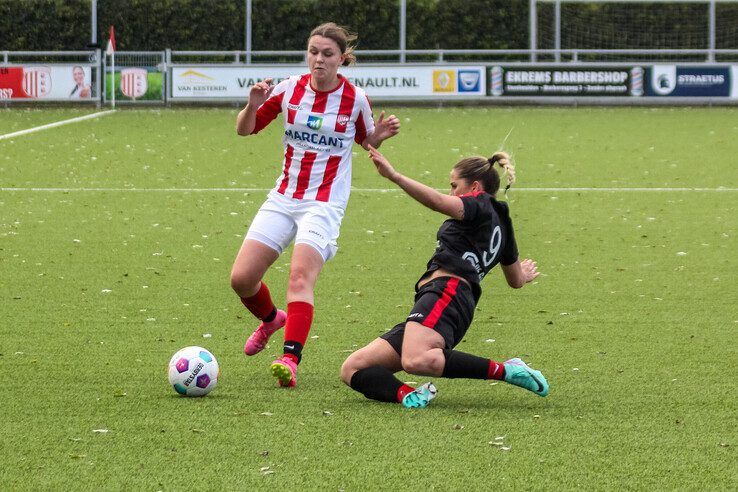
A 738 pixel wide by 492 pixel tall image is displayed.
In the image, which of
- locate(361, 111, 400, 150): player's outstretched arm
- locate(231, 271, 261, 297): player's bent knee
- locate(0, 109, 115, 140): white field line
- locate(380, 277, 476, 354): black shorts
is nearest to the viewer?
locate(380, 277, 476, 354): black shorts

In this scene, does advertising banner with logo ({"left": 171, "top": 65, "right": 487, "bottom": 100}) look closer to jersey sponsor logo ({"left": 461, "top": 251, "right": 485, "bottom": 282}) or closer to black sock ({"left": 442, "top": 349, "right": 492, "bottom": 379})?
jersey sponsor logo ({"left": 461, "top": 251, "right": 485, "bottom": 282})

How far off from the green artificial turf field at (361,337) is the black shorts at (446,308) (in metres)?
0.34

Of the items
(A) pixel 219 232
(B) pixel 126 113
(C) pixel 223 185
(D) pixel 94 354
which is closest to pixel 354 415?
(D) pixel 94 354

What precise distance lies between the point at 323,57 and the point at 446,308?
164 centimetres

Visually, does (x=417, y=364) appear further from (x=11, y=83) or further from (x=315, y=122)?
(x=11, y=83)

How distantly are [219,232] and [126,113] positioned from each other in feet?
53.5

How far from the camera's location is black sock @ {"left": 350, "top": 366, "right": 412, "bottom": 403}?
5.89m

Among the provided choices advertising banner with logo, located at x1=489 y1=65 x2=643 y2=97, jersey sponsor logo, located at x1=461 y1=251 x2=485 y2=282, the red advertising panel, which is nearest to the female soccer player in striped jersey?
jersey sponsor logo, located at x1=461 y1=251 x2=485 y2=282

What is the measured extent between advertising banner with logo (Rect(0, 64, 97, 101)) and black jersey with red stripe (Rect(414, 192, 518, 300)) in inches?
969

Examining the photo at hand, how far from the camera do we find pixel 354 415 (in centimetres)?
562

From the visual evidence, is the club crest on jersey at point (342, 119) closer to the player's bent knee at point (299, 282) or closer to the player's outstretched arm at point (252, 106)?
the player's outstretched arm at point (252, 106)

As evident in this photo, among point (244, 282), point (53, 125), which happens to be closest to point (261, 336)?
point (244, 282)

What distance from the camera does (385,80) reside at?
29.4 meters

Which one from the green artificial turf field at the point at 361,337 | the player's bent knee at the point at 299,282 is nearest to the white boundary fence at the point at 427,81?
the green artificial turf field at the point at 361,337
